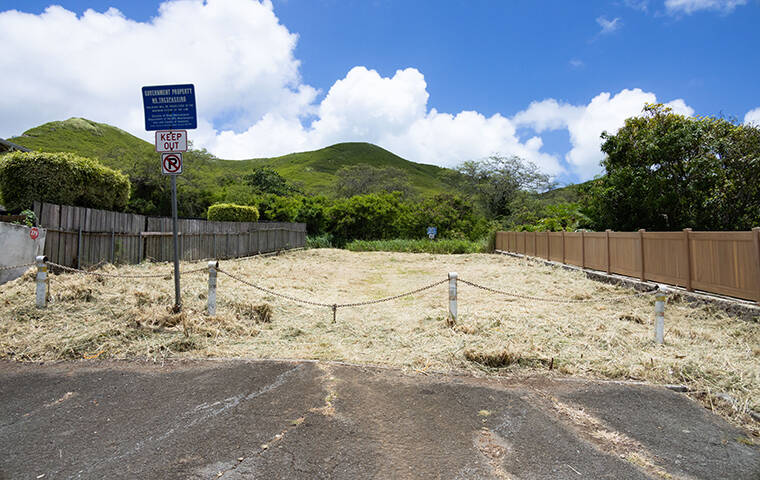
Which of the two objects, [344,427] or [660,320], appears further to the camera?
[660,320]

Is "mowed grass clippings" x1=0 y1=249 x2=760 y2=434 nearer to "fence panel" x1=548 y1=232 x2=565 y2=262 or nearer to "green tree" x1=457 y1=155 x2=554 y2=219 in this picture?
"fence panel" x1=548 y1=232 x2=565 y2=262

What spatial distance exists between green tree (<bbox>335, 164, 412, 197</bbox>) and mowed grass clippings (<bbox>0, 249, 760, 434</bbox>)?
57840mm

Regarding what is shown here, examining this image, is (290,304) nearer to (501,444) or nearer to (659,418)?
(501,444)

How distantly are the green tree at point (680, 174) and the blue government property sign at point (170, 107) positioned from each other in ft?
60.8

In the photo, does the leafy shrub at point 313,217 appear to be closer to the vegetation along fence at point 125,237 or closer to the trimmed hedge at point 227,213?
the trimmed hedge at point 227,213

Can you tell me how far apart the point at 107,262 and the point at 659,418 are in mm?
11662

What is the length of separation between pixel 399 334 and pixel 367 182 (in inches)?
2421

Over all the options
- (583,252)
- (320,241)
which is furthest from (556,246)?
(320,241)

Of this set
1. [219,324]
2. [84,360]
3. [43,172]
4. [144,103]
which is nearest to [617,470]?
[219,324]

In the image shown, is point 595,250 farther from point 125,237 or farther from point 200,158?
point 200,158

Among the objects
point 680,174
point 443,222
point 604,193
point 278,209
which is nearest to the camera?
point 680,174

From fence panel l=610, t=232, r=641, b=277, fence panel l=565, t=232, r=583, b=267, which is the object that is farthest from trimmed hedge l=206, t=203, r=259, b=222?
fence panel l=610, t=232, r=641, b=277

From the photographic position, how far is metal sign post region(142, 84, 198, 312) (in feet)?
20.6

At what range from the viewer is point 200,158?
48.7 meters
